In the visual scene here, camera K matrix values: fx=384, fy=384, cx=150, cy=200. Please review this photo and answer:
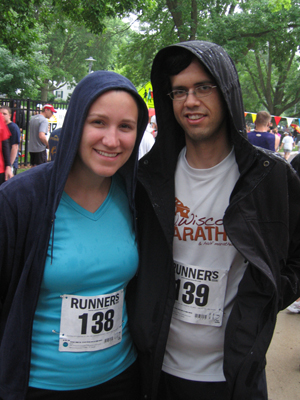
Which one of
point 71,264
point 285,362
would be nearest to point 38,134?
point 285,362

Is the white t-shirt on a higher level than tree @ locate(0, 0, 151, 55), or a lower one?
lower

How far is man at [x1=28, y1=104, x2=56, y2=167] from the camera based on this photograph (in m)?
9.47

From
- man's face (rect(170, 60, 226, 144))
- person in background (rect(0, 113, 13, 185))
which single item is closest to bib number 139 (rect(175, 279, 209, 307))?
man's face (rect(170, 60, 226, 144))

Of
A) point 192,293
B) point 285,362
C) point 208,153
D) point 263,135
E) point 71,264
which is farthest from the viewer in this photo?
point 263,135

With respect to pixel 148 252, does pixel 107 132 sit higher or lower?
higher

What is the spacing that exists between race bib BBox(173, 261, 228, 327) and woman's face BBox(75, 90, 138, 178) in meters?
0.61

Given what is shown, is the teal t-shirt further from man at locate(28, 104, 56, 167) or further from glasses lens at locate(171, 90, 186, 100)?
man at locate(28, 104, 56, 167)

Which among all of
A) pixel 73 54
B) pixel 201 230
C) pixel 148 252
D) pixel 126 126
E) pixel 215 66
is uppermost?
pixel 73 54

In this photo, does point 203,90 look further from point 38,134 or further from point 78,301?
point 38,134

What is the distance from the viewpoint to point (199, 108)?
5.91 feet

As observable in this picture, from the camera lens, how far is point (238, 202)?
1633 millimetres

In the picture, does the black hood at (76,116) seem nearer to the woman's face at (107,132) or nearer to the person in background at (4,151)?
the woman's face at (107,132)

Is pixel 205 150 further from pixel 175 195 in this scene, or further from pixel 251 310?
pixel 251 310

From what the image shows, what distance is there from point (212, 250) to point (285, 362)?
7.11 feet
